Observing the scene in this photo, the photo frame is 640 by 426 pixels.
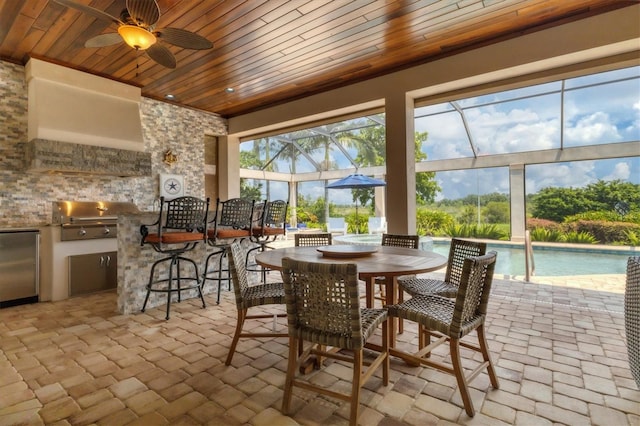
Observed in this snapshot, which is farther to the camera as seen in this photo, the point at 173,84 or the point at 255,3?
the point at 173,84

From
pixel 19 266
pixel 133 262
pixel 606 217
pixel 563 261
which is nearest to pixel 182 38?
pixel 133 262

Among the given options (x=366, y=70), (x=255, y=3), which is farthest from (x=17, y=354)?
(x=366, y=70)

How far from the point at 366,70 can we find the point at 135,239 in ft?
11.5

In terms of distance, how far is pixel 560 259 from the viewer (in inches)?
259

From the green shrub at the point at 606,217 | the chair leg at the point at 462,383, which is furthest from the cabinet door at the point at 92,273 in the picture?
the green shrub at the point at 606,217

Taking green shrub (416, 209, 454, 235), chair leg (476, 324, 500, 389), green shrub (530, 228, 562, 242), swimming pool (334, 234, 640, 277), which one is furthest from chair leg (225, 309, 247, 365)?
green shrub (530, 228, 562, 242)

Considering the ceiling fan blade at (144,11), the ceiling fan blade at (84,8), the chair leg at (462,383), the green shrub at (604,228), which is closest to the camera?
the chair leg at (462,383)

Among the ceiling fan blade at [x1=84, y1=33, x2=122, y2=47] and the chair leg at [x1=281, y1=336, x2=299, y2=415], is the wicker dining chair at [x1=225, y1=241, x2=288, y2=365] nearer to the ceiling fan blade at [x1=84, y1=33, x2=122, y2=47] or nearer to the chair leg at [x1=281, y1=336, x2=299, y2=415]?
the chair leg at [x1=281, y1=336, x2=299, y2=415]

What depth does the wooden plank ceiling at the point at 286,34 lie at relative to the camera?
2.93m

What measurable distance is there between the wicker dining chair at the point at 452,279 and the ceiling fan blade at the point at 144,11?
287cm

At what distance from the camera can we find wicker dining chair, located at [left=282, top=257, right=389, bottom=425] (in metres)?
1.58

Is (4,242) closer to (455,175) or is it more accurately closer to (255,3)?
(255,3)

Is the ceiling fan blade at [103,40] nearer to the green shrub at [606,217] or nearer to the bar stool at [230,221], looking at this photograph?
the bar stool at [230,221]

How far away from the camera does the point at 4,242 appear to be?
12.2 feet
